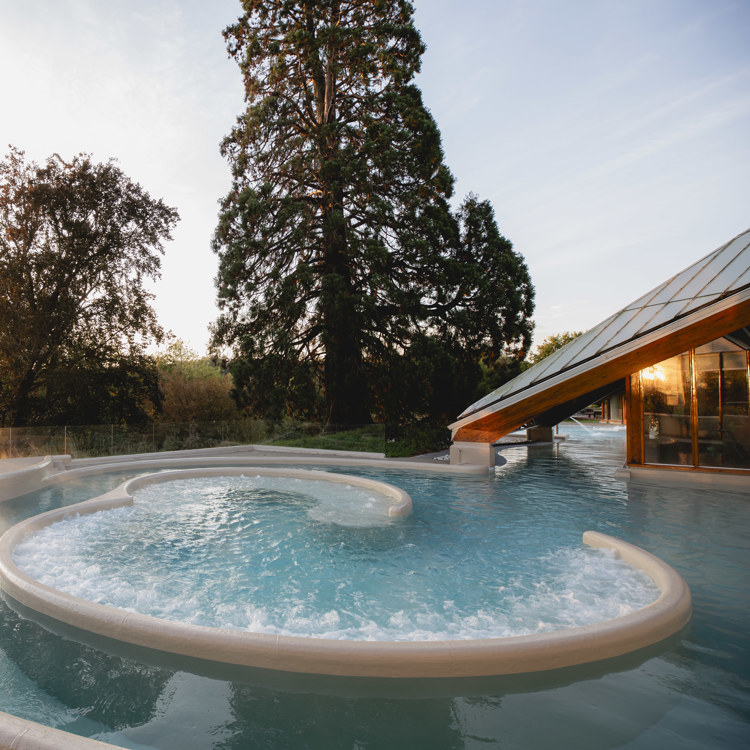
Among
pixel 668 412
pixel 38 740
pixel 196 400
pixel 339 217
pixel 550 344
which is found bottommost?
pixel 38 740

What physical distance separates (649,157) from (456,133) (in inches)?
305

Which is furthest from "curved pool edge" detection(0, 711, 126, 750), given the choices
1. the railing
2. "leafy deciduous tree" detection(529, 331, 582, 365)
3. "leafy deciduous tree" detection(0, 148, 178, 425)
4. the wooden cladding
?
"leafy deciduous tree" detection(529, 331, 582, 365)

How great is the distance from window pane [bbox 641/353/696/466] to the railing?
8.09 m

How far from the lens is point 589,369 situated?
1108cm

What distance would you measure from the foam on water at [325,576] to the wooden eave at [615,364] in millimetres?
4583

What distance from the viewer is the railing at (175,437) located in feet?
45.0

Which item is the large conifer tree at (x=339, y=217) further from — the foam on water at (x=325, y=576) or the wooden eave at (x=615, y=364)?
the foam on water at (x=325, y=576)

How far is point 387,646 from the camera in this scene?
11.6 feet

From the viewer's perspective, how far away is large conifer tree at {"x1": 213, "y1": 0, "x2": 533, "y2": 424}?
18.1 meters

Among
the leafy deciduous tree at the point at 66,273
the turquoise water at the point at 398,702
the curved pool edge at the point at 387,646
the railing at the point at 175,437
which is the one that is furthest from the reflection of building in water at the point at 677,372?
the leafy deciduous tree at the point at 66,273

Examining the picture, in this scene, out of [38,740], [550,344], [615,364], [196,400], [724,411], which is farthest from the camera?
[550,344]

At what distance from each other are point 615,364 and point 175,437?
44.6 ft

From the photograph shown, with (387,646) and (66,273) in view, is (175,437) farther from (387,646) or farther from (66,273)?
(387,646)

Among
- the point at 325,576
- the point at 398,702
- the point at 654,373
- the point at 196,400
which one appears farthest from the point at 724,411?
the point at 196,400
